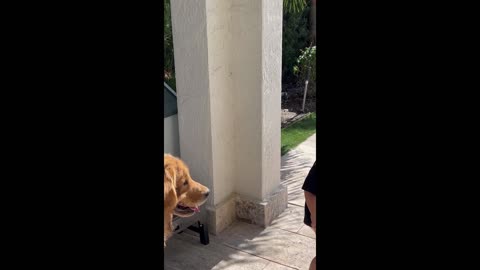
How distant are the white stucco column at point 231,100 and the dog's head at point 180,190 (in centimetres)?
89

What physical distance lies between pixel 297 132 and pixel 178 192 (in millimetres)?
5895

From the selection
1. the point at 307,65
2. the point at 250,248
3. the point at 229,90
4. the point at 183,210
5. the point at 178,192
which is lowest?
the point at 250,248

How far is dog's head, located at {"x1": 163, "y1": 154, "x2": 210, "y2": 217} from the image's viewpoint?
342 centimetres

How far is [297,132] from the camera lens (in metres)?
9.53

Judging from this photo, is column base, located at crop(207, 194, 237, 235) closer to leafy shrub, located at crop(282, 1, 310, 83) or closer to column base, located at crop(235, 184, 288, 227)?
column base, located at crop(235, 184, 288, 227)

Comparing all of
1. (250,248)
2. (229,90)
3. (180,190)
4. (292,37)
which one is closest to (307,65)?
(292,37)

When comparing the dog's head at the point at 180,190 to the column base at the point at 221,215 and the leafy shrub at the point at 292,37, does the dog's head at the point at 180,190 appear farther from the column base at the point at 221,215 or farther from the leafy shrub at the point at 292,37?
the leafy shrub at the point at 292,37

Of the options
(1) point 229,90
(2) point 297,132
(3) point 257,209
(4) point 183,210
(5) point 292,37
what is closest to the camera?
(4) point 183,210

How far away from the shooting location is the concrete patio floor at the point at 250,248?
15.4 feet

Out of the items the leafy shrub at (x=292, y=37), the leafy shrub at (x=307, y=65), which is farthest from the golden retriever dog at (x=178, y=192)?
the leafy shrub at (x=292, y=37)

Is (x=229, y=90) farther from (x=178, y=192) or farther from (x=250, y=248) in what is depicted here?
(x=250, y=248)
